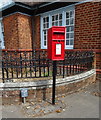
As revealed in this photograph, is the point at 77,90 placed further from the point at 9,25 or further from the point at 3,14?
the point at 3,14

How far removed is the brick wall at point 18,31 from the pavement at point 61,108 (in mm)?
4820

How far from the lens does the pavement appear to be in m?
2.64

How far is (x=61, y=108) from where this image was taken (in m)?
2.91

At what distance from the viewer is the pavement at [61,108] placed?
264cm

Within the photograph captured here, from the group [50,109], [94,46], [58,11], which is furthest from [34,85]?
[58,11]

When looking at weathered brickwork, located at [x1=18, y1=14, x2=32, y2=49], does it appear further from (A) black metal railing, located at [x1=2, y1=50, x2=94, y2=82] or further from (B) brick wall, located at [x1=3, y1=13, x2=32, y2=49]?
(A) black metal railing, located at [x1=2, y1=50, x2=94, y2=82]

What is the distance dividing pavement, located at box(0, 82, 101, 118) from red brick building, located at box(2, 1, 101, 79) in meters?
2.09

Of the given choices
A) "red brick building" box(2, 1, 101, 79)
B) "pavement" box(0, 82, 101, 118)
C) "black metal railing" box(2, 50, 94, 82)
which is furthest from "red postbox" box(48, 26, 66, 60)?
"red brick building" box(2, 1, 101, 79)

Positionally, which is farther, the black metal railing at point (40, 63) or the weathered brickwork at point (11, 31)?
the weathered brickwork at point (11, 31)

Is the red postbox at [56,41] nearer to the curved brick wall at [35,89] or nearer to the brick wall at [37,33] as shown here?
the curved brick wall at [35,89]

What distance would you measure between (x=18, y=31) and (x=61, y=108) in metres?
5.54

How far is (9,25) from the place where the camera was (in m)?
7.52

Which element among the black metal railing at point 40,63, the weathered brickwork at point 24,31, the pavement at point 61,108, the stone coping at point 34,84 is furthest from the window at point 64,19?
the pavement at point 61,108

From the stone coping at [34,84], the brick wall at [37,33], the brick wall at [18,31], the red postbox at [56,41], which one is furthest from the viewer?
the brick wall at [37,33]
